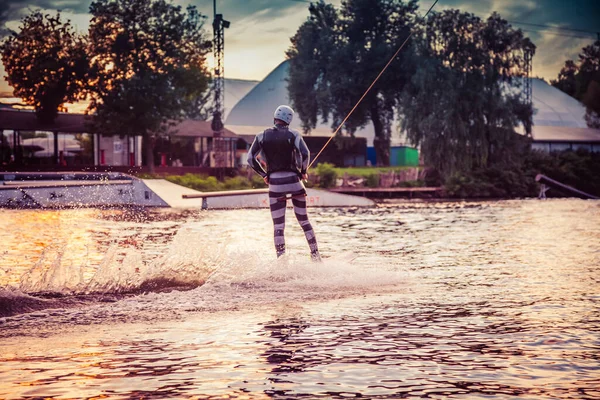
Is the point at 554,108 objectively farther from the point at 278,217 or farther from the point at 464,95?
the point at 278,217

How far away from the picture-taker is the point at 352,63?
230ft

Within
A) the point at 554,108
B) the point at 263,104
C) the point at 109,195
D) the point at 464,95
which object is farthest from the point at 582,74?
the point at 109,195

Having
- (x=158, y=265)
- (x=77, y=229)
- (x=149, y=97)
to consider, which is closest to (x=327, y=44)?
(x=149, y=97)

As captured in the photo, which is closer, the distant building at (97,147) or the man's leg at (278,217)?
the man's leg at (278,217)

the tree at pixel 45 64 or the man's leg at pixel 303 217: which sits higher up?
the tree at pixel 45 64

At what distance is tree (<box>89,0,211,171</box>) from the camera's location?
197 ft

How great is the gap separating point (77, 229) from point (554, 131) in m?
62.3

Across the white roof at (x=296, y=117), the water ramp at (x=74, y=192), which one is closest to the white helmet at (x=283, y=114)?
the water ramp at (x=74, y=192)

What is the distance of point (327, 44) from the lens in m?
71.8

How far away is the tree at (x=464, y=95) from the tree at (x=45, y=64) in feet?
77.2

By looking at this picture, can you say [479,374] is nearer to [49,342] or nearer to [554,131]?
[49,342]

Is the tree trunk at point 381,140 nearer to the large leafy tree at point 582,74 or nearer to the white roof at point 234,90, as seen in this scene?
the large leafy tree at point 582,74

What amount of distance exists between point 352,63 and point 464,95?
1896cm

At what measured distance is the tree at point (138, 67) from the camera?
60.2 m
